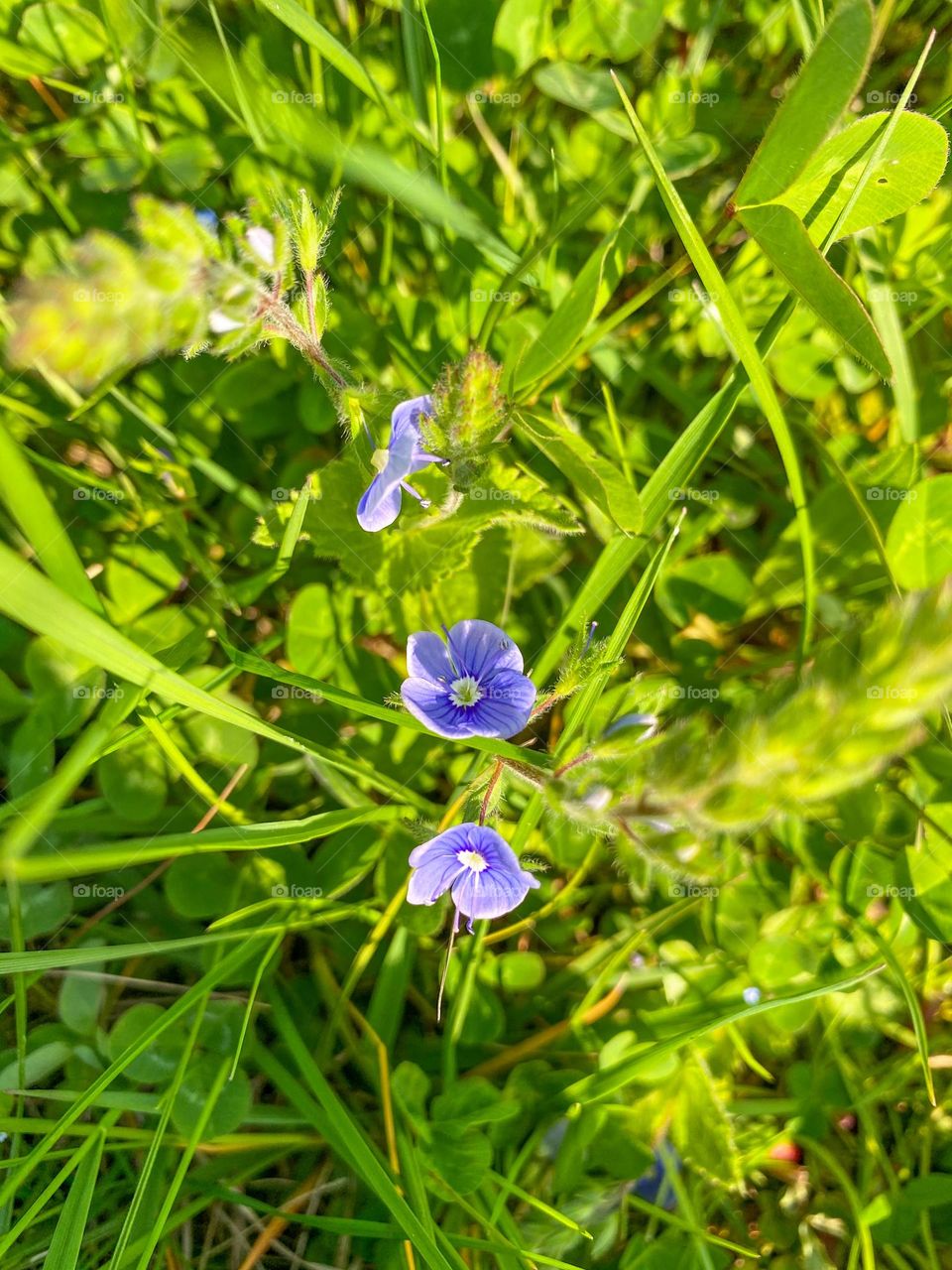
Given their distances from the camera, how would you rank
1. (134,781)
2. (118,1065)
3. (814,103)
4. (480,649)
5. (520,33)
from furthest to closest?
(520,33)
(134,781)
(480,649)
(118,1065)
(814,103)

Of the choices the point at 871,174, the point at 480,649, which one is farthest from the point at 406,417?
the point at 871,174

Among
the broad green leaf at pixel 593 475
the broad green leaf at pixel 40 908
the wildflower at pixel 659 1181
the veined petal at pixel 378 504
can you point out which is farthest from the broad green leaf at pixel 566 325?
the wildflower at pixel 659 1181

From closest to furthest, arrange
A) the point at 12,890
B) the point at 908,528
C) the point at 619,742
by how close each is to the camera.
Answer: the point at 619,742
the point at 12,890
the point at 908,528

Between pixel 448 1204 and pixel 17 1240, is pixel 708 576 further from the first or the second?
pixel 17 1240

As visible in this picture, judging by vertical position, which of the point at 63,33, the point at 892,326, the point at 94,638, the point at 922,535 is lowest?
the point at 922,535

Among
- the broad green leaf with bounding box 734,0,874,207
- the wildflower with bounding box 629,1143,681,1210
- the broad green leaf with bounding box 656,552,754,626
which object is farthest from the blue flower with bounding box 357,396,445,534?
the wildflower with bounding box 629,1143,681,1210

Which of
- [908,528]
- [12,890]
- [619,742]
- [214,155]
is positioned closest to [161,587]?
[12,890]

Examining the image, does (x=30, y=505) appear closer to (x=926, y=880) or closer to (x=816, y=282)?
(x=816, y=282)
